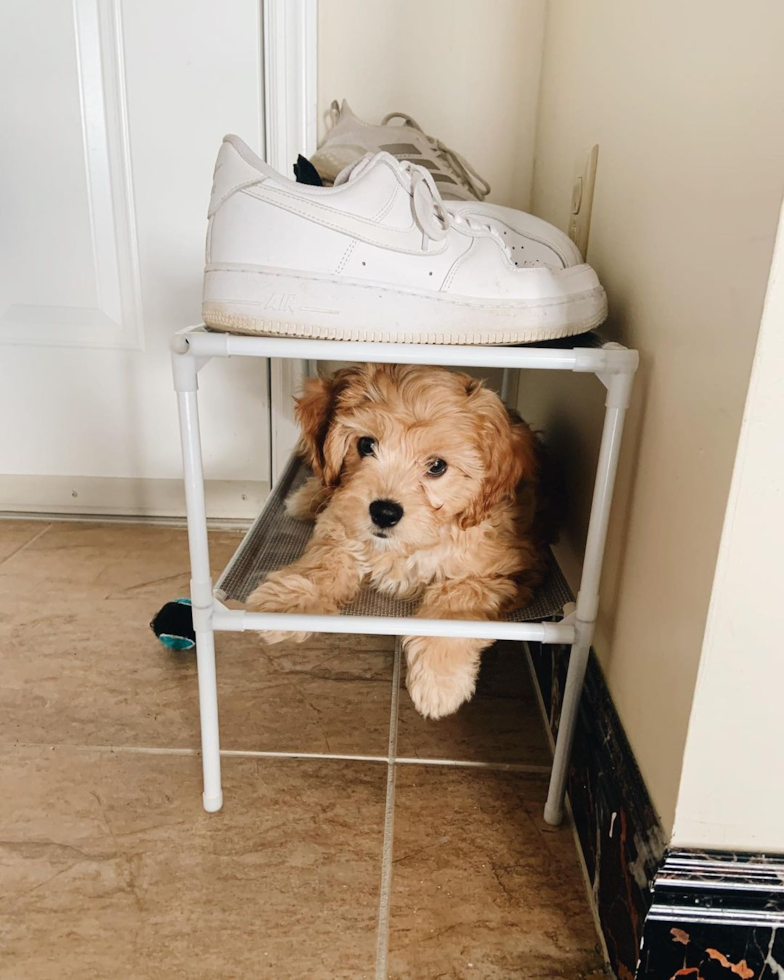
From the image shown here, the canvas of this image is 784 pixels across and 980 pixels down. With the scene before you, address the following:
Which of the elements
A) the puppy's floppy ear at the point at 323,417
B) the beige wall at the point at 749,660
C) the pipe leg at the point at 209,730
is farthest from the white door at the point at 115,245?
the beige wall at the point at 749,660

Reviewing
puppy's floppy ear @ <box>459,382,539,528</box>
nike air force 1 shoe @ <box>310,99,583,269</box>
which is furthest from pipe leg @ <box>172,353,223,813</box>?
nike air force 1 shoe @ <box>310,99,583,269</box>

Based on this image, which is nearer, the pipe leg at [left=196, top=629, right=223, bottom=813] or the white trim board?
the pipe leg at [left=196, top=629, right=223, bottom=813]

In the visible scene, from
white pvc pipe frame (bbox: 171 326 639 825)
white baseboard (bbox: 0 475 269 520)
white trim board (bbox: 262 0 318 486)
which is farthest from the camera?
white baseboard (bbox: 0 475 269 520)

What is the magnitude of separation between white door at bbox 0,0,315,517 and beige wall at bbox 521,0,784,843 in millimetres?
945

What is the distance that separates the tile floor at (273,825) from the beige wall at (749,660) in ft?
0.86

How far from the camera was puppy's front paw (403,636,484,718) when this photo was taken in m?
0.94

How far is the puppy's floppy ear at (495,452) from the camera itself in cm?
97

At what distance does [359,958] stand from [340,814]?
204 mm

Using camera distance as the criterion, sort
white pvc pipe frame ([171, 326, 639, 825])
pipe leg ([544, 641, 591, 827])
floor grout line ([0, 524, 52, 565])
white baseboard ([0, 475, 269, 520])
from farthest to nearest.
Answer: white baseboard ([0, 475, 269, 520]), floor grout line ([0, 524, 52, 565]), pipe leg ([544, 641, 591, 827]), white pvc pipe frame ([171, 326, 639, 825])

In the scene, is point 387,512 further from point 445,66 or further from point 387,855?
point 445,66

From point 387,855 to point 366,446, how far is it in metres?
0.54

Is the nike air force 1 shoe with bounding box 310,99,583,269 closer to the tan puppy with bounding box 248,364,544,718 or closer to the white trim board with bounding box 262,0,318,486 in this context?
the white trim board with bounding box 262,0,318,486

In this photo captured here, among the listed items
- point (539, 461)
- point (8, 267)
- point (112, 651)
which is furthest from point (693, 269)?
point (8, 267)

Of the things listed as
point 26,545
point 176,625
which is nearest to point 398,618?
point 176,625
